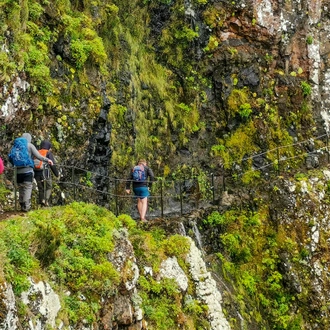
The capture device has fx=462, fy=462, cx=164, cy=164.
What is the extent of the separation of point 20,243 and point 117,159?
7085mm

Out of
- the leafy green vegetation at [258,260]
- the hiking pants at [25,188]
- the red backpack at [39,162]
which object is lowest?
the leafy green vegetation at [258,260]

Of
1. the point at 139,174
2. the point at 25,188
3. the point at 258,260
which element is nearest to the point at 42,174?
the point at 25,188

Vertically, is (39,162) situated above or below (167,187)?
above

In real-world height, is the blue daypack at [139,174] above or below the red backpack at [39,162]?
below

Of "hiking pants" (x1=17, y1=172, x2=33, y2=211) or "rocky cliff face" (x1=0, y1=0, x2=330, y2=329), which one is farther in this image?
"rocky cliff face" (x1=0, y1=0, x2=330, y2=329)

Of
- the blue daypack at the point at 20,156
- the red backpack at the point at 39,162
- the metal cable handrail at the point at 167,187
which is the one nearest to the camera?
A: the blue daypack at the point at 20,156

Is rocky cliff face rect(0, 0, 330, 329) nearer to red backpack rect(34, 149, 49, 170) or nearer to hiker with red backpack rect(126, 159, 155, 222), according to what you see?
red backpack rect(34, 149, 49, 170)

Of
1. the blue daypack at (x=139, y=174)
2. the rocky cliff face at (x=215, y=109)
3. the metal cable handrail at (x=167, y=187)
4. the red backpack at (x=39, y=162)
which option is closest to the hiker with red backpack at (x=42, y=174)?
the red backpack at (x=39, y=162)

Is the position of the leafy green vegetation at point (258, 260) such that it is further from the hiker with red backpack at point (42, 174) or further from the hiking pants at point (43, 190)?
the hiker with red backpack at point (42, 174)

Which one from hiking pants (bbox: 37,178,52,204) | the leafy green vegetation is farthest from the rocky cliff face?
hiking pants (bbox: 37,178,52,204)

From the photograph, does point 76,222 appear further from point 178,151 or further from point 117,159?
point 178,151

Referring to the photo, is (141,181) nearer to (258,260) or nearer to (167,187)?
(167,187)

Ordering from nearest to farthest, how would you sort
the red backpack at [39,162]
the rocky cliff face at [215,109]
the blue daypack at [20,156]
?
the blue daypack at [20,156] < the red backpack at [39,162] < the rocky cliff face at [215,109]

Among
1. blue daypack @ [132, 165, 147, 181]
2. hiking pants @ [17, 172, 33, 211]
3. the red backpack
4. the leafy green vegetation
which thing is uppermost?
the red backpack
